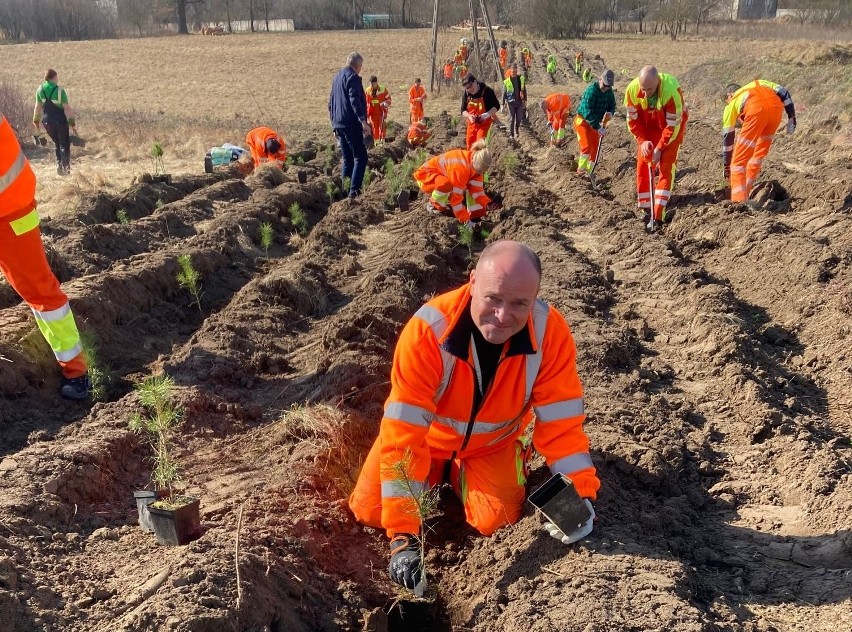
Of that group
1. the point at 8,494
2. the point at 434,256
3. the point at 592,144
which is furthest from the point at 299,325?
the point at 592,144

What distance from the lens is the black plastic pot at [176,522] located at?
10.0 feet

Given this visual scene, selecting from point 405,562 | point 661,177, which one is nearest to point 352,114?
point 661,177

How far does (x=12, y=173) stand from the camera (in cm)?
450

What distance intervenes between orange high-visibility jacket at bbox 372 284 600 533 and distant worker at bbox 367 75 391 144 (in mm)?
13662

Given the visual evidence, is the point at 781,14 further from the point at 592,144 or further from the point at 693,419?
the point at 693,419

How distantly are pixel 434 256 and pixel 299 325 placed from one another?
68.1 inches

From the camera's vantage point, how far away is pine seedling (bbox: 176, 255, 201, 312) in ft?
21.0

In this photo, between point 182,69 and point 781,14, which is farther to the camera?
point 781,14

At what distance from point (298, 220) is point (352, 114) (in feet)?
5.61

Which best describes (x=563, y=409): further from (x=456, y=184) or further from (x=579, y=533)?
(x=456, y=184)

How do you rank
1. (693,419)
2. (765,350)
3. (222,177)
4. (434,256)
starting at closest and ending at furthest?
(693,419), (765,350), (434,256), (222,177)

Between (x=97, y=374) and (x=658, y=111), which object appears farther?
(x=658, y=111)

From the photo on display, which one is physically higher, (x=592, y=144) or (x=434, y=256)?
(x=592, y=144)

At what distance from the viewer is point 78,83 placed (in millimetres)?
35281
